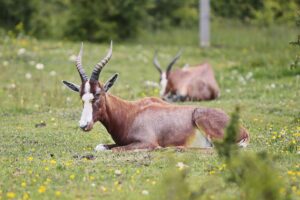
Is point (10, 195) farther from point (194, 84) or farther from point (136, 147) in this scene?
point (194, 84)

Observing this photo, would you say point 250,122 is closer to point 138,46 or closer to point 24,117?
point 24,117

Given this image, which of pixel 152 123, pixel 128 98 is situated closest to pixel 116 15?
pixel 128 98

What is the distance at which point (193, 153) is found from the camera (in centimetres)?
918

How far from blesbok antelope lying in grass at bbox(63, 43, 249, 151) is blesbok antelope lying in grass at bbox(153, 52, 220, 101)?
587 cm

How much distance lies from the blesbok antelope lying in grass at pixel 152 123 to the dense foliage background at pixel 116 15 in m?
13.7

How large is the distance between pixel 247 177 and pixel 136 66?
1465cm

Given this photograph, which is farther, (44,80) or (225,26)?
(225,26)

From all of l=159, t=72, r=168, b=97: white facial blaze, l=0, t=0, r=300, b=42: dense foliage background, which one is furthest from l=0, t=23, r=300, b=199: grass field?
l=0, t=0, r=300, b=42: dense foliage background

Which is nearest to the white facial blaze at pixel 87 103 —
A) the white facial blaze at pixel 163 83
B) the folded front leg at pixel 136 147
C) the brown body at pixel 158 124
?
the brown body at pixel 158 124

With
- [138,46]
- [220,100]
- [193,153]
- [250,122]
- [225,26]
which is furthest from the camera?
[225,26]

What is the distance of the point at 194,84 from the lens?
1656cm

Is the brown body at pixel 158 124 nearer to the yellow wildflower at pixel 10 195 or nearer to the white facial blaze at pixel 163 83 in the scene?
the yellow wildflower at pixel 10 195

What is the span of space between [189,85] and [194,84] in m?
0.11

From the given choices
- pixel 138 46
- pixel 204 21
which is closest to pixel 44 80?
pixel 138 46
